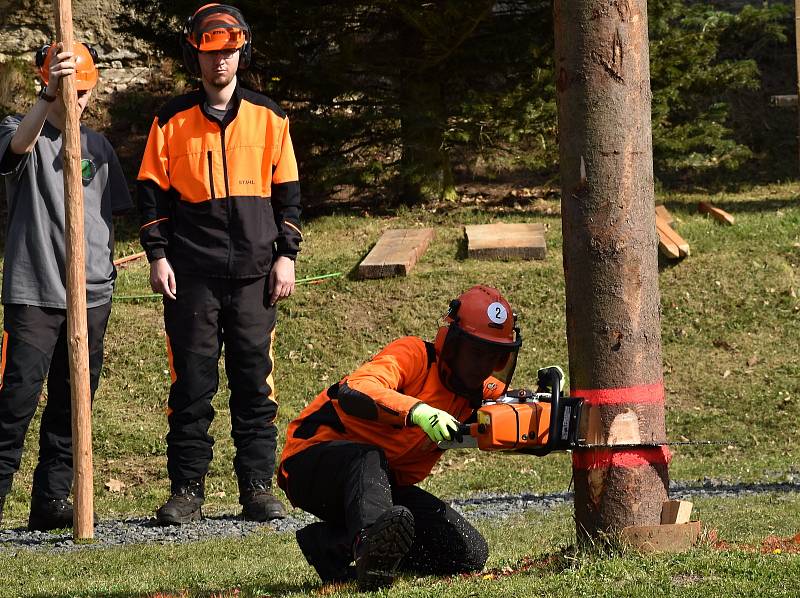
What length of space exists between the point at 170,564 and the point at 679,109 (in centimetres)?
1237

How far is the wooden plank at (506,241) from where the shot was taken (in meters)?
12.0

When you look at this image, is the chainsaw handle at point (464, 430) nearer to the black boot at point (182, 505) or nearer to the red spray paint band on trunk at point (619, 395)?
the red spray paint band on trunk at point (619, 395)

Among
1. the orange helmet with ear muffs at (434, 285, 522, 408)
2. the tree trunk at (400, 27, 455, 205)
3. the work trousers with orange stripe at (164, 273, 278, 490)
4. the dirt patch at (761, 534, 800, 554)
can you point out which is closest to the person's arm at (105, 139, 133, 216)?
the work trousers with orange stripe at (164, 273, 278, 490)

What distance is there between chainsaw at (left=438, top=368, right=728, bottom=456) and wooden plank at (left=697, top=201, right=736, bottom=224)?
9.01 meters

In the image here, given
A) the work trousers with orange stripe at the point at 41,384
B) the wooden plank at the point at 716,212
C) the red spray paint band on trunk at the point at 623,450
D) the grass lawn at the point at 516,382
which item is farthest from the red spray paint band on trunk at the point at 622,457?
the wooden plank at the point at 716,212

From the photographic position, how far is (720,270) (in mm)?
11617

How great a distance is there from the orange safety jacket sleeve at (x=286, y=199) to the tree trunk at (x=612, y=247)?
266 cm

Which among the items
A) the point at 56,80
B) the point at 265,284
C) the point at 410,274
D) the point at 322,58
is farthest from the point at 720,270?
the point at 56,80

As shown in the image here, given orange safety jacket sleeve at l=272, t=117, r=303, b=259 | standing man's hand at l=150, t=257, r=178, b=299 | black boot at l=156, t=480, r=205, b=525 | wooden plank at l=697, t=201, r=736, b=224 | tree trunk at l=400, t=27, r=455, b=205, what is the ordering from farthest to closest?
tree trunk at l=400, t=27, r=455, b=205 → wooden plank at l=697, t=201, r=736, b=224 → orange safety jacket sleeve at l=272, t=117, r=303, b=259 → black boot at l=156, t=480, r=205, b=525 → standing man's hand at l=150, t=257, r=178, b=299

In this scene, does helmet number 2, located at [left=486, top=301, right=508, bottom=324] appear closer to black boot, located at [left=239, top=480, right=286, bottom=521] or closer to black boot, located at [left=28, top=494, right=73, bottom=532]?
black boot, located at [left=239, top=480, right=286, bottom=521]

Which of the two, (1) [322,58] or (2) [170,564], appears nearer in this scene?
(2) [170,564]

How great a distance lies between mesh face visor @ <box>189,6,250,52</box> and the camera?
6.64 m

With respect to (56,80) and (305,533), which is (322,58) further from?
(305,533)

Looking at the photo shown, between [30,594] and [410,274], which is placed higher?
[410,274]
